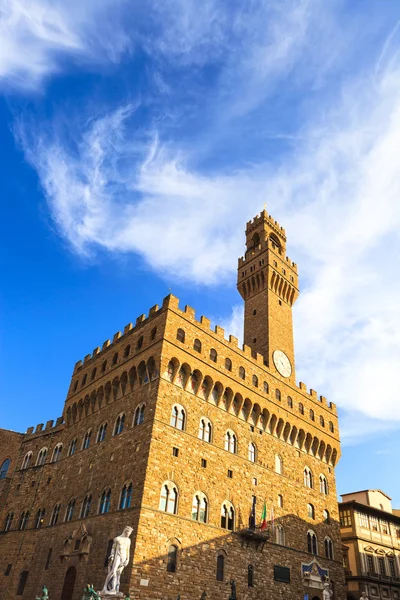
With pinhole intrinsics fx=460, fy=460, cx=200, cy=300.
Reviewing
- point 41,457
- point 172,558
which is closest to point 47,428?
point 41,457

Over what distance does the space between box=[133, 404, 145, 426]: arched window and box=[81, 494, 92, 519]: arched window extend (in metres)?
5.65

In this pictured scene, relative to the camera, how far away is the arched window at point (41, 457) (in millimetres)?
37031

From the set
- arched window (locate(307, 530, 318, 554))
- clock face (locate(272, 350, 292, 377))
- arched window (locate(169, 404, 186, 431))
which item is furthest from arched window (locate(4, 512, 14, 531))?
clock face (locate(272, 350, 292, 377))

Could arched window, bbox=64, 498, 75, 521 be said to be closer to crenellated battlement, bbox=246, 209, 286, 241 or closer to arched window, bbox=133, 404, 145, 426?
arched window, bbox=133, 404, 145, 426

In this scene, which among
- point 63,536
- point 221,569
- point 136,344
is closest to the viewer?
point 221,569

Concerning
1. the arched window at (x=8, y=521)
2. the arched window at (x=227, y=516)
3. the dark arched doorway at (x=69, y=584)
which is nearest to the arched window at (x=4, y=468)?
the arched window at (x=8, y=521)

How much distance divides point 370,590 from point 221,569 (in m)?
22.9

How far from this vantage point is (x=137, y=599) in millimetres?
21203

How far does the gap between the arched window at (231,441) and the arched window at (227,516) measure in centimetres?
334

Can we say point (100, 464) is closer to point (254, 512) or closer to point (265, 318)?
point (254, 512)

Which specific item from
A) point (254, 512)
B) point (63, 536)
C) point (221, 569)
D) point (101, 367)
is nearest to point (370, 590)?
point (254, 512)

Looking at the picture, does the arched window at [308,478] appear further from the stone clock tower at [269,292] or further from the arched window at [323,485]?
the stone clock tower at [269,292]

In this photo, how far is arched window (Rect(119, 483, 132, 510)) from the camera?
80.7ft

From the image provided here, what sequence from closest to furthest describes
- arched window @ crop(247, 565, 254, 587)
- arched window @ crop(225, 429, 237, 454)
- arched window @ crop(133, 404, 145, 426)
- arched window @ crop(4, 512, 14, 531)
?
arched window @ crop(247, 565, 254, 587), arched window @ crop(133, 404, 145, 426), arched window @ crop(225, 429, 237, 454), arched window @ crop(4, 512, 14, 531)
